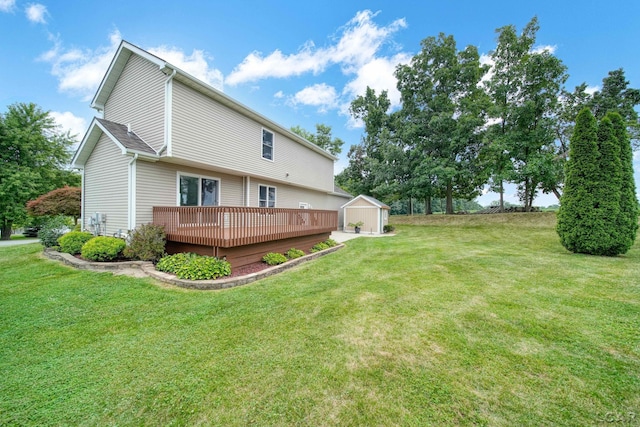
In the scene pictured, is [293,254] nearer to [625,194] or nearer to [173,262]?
[173,262]

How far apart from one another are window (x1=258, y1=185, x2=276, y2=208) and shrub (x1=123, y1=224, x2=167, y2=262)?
5206mm

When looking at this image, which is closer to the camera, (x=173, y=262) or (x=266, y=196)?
(x=173, y=262)

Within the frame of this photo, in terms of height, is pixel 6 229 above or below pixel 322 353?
above

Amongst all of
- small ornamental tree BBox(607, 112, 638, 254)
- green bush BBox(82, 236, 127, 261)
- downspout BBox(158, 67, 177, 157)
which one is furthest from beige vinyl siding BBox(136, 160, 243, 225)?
small ornamental tree BBox(607, 112, 638, 254)

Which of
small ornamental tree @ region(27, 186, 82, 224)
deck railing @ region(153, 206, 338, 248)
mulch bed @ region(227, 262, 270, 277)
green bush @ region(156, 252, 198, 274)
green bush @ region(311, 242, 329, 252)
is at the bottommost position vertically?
mulch bed @ region(227, 262, 270, 277)

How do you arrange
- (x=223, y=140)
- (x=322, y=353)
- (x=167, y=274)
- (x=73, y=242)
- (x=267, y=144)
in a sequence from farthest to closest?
(x=267, y=144)
(x=223, y=140)
(x=73, y=242)
(x=167, y=274)
(x=322, y=353)

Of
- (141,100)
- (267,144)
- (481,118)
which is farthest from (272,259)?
(481,118)

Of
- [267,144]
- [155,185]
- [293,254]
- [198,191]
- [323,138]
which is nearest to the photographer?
[155,185]

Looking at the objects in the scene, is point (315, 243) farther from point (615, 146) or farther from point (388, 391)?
point (615, 146)

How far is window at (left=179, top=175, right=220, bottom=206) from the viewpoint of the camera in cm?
855

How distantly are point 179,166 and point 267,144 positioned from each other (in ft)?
13.7

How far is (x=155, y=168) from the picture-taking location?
25.3 ft

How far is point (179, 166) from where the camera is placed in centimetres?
828

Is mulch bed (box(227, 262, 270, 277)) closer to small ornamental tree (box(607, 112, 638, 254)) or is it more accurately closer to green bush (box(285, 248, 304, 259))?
green bush (box(285, 248, 304, 259))
